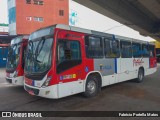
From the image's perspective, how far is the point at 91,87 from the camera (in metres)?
7.30

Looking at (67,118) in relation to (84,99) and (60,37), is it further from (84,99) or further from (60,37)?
(60,37)

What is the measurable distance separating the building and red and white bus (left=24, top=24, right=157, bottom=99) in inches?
1067

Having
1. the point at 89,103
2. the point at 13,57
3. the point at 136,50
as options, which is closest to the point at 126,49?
the point at 136,50

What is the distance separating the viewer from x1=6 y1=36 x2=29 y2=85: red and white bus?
27.4 feet

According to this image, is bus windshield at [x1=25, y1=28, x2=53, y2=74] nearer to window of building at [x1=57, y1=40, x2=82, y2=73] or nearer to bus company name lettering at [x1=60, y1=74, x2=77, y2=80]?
window of building at [x1=57, y1=40, x2=82, y2=73]

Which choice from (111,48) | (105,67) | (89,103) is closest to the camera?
(89,103)

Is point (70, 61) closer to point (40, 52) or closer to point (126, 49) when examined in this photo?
point (40, 52)

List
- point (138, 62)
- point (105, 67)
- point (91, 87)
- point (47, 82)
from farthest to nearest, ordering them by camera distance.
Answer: point (138, 62), point (105, 67), point (91, 87), point (47, 82)

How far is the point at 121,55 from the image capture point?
925cm

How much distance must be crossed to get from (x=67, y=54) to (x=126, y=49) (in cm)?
484

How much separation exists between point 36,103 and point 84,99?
76.6 inches

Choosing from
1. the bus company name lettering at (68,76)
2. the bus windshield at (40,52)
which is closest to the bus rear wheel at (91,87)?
the bus company name lettering at (68,76)

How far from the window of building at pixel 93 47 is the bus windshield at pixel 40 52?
1774mm

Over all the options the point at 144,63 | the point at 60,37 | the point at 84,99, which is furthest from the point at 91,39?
the point at 144,63
